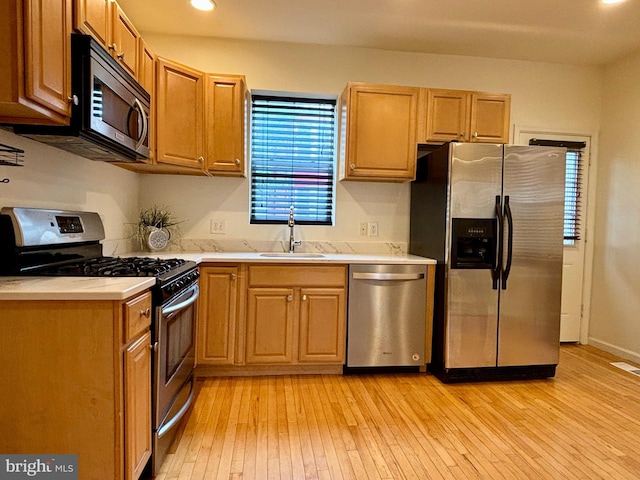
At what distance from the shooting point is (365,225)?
3.36 meters

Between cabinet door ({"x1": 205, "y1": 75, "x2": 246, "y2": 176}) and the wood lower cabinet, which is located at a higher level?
cabinet door ({"x1": 205, "y1": 75, "x2": 246, "y2": 176})

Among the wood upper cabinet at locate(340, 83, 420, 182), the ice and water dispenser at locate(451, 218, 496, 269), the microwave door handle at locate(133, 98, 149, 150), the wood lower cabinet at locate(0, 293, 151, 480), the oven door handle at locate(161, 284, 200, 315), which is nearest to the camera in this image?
the wood lower cabinet at locate(0, 293, 151, 480)

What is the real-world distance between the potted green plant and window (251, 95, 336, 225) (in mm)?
691

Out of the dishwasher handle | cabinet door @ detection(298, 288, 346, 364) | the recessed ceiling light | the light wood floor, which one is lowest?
the light wood floor

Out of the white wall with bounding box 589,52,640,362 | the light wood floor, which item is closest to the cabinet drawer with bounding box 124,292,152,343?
the light wood floor

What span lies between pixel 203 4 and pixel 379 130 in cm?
152

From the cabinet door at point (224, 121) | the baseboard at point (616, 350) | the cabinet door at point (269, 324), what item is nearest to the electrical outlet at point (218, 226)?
the cabinet door at point (224, 121)

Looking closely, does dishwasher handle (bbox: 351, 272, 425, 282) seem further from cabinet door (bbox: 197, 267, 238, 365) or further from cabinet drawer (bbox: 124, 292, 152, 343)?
cabinet drawer (bbox: 124, 292, 152, 343)

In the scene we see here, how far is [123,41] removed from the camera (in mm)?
2088

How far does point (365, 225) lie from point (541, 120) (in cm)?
196

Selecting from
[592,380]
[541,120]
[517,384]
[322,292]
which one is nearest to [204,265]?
[322,292]

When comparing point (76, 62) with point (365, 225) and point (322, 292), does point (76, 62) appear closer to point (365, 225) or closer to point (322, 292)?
point (322, 292)

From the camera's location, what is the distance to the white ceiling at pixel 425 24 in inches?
103

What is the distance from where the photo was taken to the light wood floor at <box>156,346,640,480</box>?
1753 mm
